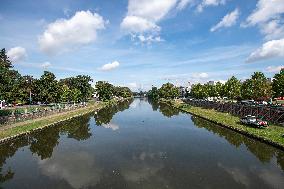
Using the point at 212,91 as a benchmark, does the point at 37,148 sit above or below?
below

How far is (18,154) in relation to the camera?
34188 mm

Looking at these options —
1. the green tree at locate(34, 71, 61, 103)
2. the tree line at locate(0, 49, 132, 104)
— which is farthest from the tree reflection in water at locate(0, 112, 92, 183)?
the green tree at locate(34, 71, 61, 103)

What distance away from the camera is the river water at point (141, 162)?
22672 millimetres

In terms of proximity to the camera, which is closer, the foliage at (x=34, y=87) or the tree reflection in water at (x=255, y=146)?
the tree reflection in water at (x=255, y=146)

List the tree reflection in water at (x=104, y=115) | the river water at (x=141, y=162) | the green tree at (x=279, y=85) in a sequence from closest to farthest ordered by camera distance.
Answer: the river water at (x=141, y=162)
the tree reflection in water at (x=104, y=115)
the green tree at (x=279, y=85)

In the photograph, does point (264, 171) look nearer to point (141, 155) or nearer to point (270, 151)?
point (270, 151)

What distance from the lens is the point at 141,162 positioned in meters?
29.1

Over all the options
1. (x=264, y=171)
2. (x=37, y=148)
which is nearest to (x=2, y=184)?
(x=37, y=148)

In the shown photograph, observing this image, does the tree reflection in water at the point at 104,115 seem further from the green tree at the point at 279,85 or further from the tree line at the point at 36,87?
the green tree at the point at 279,85

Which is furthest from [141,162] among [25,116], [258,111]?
[258,111]

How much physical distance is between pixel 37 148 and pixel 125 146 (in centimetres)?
1244

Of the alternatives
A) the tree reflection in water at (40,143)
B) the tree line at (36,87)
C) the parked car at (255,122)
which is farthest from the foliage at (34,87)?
the parked car at (255,122)

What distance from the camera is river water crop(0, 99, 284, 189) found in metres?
22.7

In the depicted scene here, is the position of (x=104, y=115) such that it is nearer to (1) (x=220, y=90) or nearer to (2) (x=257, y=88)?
(2) (x=257, y=88)
